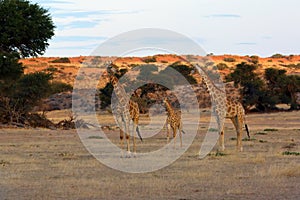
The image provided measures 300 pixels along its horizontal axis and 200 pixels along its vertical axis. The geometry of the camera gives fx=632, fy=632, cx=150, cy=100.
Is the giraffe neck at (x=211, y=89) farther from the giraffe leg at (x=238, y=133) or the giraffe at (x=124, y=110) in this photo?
the giraffe at (x=124, y=110)

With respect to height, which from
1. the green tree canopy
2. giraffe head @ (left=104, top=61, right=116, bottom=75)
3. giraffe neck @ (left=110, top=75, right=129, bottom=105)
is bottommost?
giraffe neck @ (left=110, top=75, right=129, bottom=105)

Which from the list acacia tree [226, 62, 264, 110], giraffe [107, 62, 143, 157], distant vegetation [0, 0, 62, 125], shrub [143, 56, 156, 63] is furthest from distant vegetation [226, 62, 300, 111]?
shrub [143, 56, 156, 63]

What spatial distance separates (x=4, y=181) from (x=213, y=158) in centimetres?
578

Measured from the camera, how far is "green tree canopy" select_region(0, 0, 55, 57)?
31.6 metres

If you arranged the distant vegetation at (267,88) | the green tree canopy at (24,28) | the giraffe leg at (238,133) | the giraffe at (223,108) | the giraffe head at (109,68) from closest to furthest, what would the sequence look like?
the giraffe head at (109,68)
the giraffe leg at (238,133)
the giraffe at (223,108)
the green tree canopy at (24,28)
the distant vegetation at (267,88)

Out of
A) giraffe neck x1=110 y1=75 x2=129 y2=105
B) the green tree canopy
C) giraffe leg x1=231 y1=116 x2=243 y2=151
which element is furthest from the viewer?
the green tree canopy

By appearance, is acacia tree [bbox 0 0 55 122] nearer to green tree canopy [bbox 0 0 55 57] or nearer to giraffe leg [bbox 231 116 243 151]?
green tree canopy [bbox 0 0 55 57]

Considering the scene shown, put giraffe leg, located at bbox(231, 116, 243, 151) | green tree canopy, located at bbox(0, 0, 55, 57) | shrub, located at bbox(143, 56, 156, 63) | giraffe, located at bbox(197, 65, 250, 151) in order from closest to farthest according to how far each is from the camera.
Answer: giraffe leg, located at bbox(231, 116, 243, 151), giraffe, located at bbox(197, 65, 250, 151), green tree canopy, located at bbox(0, 0, 55, 57), shrub, located at bbox(143, 56, 156, 63)

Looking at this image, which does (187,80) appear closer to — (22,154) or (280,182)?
(22,154)

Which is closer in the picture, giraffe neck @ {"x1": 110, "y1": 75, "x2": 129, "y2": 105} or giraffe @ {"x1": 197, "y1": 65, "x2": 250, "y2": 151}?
giraffe neck @ {"x1": 110, "y1": 75, "x2": 129, "y2": 105}

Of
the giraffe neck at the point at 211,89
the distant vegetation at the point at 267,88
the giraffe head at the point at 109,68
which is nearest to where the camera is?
the giraffe head at the point at 109,68

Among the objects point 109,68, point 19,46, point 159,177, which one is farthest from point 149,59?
point 159,177

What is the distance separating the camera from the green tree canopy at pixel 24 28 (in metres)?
31.6

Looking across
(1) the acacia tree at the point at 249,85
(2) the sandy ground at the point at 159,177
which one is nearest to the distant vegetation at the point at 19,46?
(2) the sandy ground at the point at 159,177
